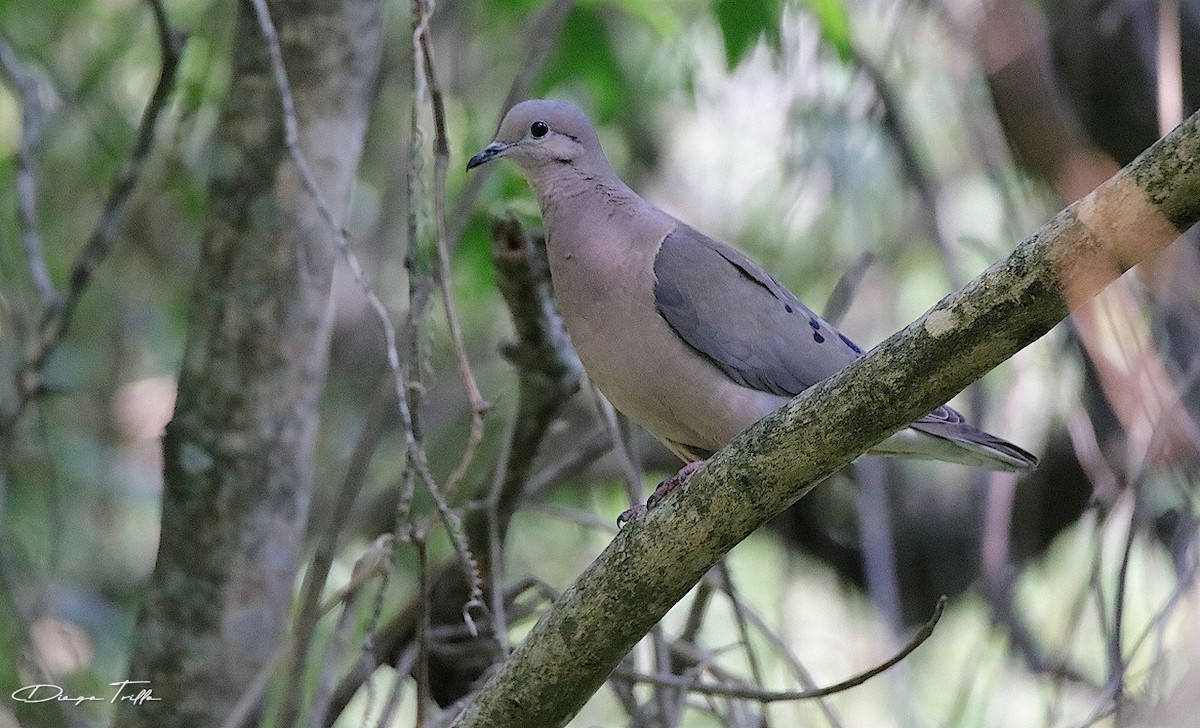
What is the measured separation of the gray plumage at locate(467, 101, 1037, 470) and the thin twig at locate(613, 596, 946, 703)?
1.85 feet

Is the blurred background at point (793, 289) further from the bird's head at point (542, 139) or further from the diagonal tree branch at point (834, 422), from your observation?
the diagonal tree branch at point (834, 422)

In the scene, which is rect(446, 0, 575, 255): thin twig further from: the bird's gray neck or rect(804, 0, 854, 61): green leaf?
rect(804, 0, 854, 61): green leaf

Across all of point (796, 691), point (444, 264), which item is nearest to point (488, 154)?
point (444, 264)

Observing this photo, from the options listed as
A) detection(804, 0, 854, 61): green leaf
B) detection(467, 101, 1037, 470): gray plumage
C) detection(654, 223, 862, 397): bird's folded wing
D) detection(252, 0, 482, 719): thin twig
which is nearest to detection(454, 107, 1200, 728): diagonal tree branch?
detection(252, 0, 482, 719): thin twig

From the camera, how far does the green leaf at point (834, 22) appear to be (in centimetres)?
366

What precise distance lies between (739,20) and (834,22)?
27 centimetres

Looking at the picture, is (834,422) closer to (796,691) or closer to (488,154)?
(796,691)

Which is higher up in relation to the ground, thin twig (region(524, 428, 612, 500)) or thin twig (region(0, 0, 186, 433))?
thin twig (region(0, 0, 186, 433))

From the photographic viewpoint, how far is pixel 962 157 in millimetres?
5707

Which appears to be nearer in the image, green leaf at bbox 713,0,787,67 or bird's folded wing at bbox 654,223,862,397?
bird's folded wing at bbox 654,223,862,397

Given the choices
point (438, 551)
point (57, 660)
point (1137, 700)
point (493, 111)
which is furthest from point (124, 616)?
point (1137, 700)

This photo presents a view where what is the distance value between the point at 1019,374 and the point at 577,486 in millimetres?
2038

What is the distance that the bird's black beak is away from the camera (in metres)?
3.28

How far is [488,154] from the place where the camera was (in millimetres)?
3340
